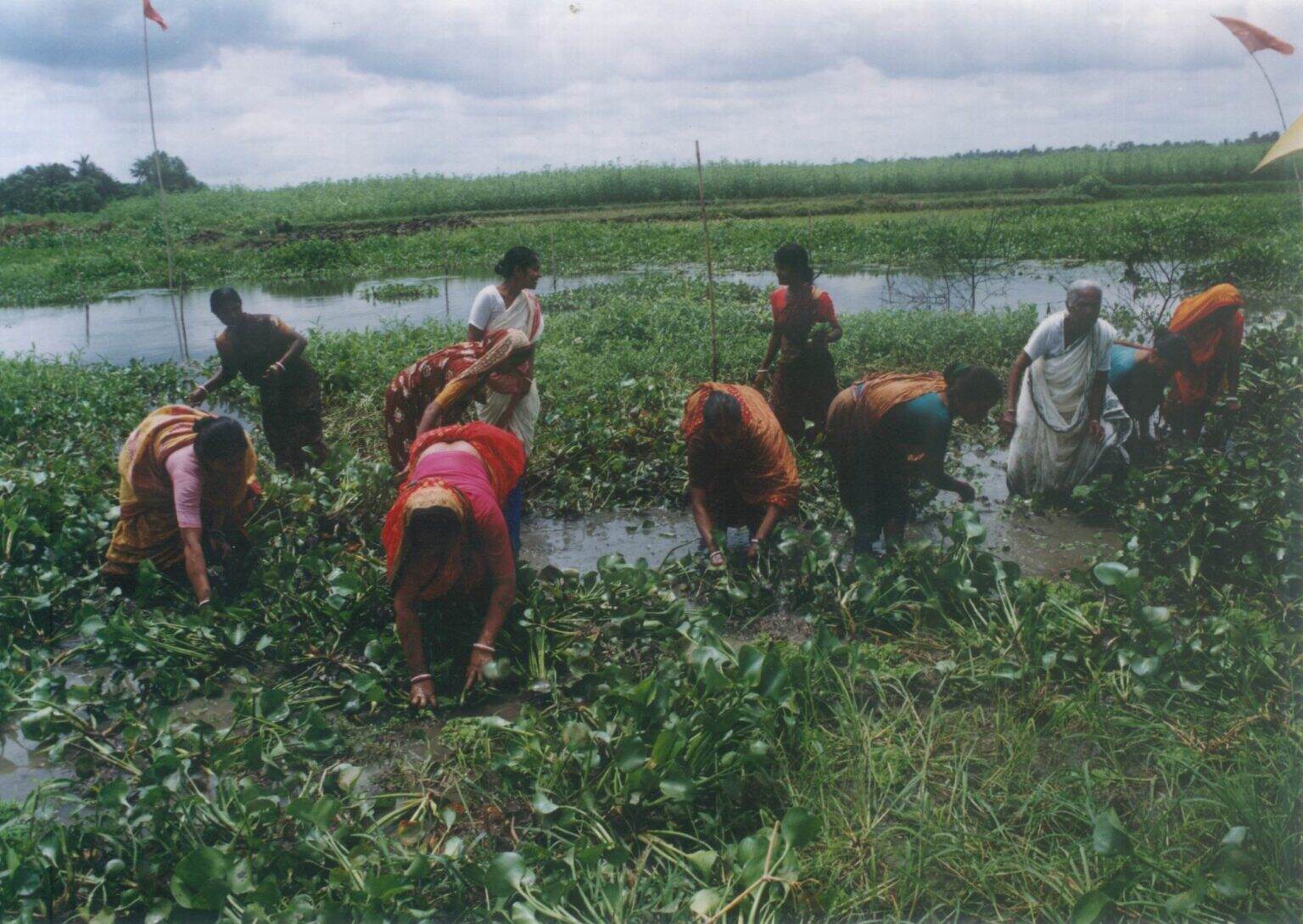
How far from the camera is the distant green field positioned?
82.9 feet

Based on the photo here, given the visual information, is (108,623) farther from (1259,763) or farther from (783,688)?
(1259,763)

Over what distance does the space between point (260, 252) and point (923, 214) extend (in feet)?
51.3

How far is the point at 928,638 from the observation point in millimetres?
3453

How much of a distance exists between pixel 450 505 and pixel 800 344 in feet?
9.20

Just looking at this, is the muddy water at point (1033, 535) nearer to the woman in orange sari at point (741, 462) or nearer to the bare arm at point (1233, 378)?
the woman in orange sari at point (741, 462)

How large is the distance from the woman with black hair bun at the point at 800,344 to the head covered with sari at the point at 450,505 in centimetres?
207

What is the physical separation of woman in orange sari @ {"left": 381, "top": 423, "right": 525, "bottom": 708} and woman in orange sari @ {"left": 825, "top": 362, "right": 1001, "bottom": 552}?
1625mm

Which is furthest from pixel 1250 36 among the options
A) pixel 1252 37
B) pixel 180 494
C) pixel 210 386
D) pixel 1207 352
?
pixel 210 386

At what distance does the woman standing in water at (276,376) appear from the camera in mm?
5168

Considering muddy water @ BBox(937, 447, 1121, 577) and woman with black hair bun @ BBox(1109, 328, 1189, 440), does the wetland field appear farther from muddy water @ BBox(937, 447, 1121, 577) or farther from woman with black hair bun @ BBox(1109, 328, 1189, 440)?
woman with black hair bun @ BBox(1109, 328, 1189, 440)

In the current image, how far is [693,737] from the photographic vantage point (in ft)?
8.61

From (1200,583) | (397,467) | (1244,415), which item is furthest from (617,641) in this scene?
(1244,415)

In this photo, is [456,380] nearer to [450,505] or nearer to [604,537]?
[450,505]

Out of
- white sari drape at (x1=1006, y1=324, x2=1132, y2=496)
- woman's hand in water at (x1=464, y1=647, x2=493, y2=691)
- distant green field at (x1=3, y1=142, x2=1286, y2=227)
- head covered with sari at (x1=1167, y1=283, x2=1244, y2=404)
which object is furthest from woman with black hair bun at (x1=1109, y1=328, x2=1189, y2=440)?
distant green field at (x1=3, y1=142, x2=1286, y2=227)
